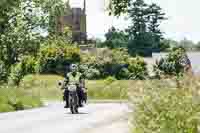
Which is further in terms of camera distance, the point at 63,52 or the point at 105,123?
the point at 63,52

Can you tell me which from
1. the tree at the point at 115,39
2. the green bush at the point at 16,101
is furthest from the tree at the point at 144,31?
the green bush at the point at 16,101

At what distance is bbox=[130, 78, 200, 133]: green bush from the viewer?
13.9 metres

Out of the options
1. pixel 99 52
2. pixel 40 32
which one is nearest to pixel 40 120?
pixel 40 32

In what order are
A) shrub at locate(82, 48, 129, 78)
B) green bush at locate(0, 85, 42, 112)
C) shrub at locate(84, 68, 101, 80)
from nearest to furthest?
green bush at locate(0, 85, 42, 112) → shrub at locate(84, 68, 101, 80) → shrub at locate(82, 48, 129, 78)

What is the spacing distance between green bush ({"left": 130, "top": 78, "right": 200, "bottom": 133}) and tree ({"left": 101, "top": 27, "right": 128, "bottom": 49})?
106885 mm

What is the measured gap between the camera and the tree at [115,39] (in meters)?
126

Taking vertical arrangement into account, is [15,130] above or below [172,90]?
below

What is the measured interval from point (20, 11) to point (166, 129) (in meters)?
59.2

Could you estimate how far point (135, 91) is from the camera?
1567 centimetres

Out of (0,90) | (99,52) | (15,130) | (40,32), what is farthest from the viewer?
(99,52)

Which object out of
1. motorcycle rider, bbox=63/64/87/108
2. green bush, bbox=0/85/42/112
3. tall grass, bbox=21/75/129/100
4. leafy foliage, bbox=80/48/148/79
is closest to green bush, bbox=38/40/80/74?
leafy foliage, bbox=80/48/148/79

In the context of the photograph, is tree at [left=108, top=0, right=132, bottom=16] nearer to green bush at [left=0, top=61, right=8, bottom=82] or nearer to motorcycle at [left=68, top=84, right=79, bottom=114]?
motorcycle at [left=68, top=84, right=79, bottom=114]

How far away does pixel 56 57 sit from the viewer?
7856 cm

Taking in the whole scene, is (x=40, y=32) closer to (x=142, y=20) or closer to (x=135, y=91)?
(x=135, y=91)
